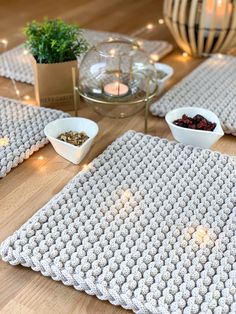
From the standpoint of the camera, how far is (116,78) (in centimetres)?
107

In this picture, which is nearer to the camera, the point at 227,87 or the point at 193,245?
the point at 193,245

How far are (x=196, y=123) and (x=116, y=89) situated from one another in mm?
196

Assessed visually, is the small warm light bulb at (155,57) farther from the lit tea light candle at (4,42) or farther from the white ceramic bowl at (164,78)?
the lit tea light candle at (4,42)

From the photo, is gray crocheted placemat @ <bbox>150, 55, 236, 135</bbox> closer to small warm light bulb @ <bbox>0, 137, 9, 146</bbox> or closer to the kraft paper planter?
the kraft paper planter

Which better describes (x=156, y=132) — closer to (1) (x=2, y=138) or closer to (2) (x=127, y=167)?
(2) (x=127, y=167)

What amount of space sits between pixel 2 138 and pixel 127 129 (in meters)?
0.27

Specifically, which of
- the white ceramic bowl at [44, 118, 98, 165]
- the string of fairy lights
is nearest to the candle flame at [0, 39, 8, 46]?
the string of fairy lights

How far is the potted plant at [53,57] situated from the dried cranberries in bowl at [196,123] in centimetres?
28

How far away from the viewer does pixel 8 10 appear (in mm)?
1778

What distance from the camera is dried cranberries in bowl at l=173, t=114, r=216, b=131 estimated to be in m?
0.94

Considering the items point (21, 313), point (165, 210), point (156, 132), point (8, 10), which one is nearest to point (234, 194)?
point (165, 210)

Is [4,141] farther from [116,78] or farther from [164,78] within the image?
[164,78]

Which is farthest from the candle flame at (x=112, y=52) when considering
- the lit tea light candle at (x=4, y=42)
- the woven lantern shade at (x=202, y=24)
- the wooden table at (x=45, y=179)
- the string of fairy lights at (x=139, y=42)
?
the lit tea light candle at (x=4, y=42)

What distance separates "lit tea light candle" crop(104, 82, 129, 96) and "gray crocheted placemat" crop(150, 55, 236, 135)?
0.28 feet
